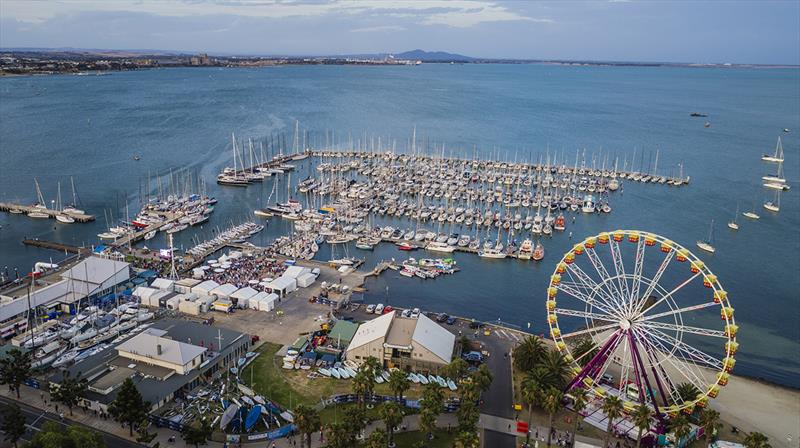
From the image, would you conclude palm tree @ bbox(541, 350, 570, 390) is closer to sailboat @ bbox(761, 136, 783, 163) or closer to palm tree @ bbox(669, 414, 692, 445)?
palm tree @ bbox(669, 414, 692, 445)

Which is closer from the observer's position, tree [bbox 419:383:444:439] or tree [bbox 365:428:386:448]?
tree [bbox 365:428:386:448]

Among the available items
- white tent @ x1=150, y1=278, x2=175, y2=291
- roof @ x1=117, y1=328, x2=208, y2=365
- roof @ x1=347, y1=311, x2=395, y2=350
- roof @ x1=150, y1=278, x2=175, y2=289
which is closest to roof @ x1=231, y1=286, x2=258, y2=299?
white tent @ x1=150, y1=278, x2=175, y2=291

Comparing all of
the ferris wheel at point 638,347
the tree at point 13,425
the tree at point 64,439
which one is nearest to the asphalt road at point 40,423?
the tree at point 13,425

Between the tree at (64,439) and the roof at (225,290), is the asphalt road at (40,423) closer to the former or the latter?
the tree at (64,439)

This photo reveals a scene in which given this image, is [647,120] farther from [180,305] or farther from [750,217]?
[180,305]

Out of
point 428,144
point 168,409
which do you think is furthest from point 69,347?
point 428,144

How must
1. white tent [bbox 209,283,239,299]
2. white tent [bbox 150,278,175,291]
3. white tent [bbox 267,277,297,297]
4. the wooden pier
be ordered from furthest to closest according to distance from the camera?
the wooden pier, white tent [bbox 267,277,297,297], white tent [bbox 150,278,175,291], white tent [bbox 209,283,239,299]
